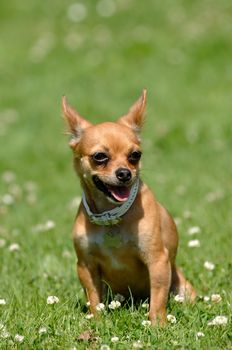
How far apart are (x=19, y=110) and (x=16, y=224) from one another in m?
5.86

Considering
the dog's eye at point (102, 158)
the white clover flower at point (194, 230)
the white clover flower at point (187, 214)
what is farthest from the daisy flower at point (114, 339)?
the white clover flower at point (187, 214)

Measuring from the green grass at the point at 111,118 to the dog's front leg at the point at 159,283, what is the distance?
0.13 meters

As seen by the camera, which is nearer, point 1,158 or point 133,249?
point 133,249

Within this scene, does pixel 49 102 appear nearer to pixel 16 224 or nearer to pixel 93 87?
pixel 93 87

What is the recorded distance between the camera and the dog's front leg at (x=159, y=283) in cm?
492

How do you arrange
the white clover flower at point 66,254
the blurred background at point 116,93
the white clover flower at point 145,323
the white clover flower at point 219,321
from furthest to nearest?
the blurred background at point 116,93 < the white clover flower at point 66,254 < the white clover flower at point 145,323 < the white clover flower at point 219,321

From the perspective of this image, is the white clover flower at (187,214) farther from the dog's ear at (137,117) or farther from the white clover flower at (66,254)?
the dog's ear at (137,117)

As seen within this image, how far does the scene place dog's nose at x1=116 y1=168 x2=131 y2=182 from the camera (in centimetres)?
487

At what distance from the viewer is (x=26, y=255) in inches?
273

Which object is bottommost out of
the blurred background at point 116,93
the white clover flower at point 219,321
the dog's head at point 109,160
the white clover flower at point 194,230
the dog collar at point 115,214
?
the blurred background at point 116,93

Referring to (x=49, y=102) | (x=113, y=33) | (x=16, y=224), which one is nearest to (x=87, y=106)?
(x=49, y=102)

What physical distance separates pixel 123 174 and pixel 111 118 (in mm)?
8426

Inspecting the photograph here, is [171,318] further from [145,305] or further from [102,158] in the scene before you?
[102,158]

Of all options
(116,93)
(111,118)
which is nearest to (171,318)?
(111,118)
